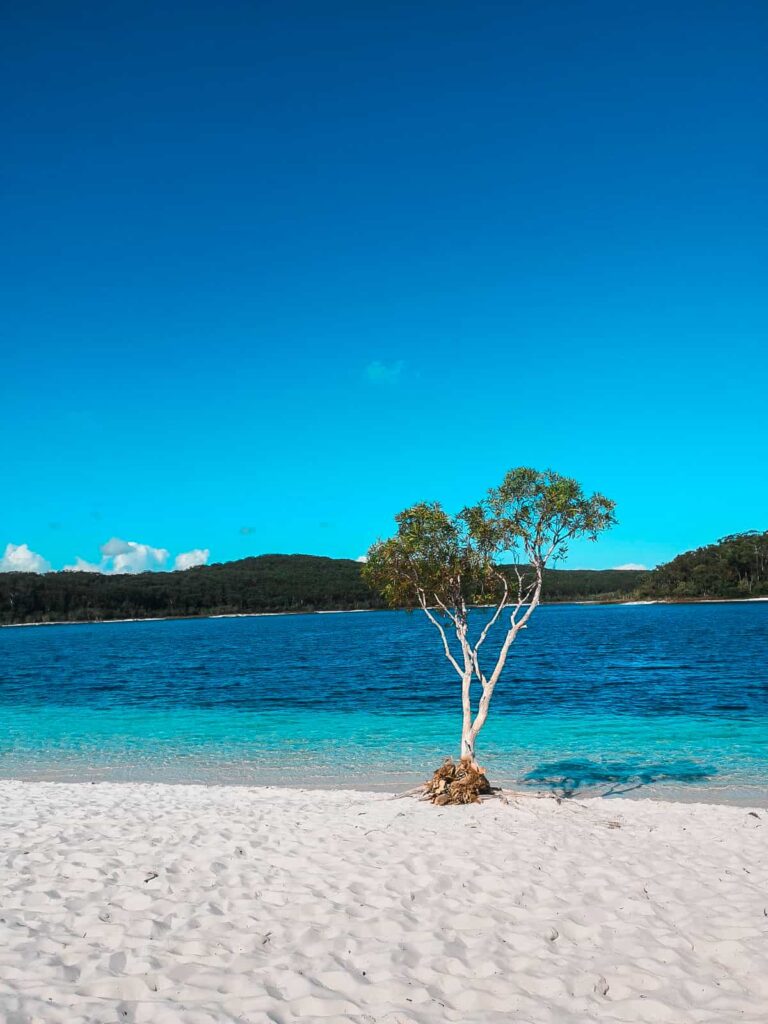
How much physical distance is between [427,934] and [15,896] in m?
4.63

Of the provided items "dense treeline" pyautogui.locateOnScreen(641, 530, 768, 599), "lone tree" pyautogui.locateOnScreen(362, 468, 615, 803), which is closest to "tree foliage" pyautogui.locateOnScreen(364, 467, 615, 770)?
"lone tree" pyautogui.locateOnScreen(362, 468, 615, 803)

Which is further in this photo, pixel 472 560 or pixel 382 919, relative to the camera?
pixel 472 560

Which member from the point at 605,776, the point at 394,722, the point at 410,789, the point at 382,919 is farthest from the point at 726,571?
the point at 382,919

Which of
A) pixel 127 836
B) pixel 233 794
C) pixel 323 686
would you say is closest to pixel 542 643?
pixel 323 686

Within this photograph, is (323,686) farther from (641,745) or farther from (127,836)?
(127,836)

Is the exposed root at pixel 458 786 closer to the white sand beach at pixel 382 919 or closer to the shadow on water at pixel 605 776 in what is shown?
the white sand beach at pixel 382 919

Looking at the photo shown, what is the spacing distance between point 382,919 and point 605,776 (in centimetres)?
1221

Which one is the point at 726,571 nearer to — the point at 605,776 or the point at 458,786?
the point at 605,776

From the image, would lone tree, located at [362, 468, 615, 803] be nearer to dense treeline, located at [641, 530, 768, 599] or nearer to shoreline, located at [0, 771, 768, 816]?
shoreline, located at [0, 771, 768, 816]

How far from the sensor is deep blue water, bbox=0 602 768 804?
1912 centimetres

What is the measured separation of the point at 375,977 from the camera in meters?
6.44

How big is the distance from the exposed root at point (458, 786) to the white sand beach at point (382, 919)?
117 centimetres

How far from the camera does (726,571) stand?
178625mm

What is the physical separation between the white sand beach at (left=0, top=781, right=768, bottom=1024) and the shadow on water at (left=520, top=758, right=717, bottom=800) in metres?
4.44
